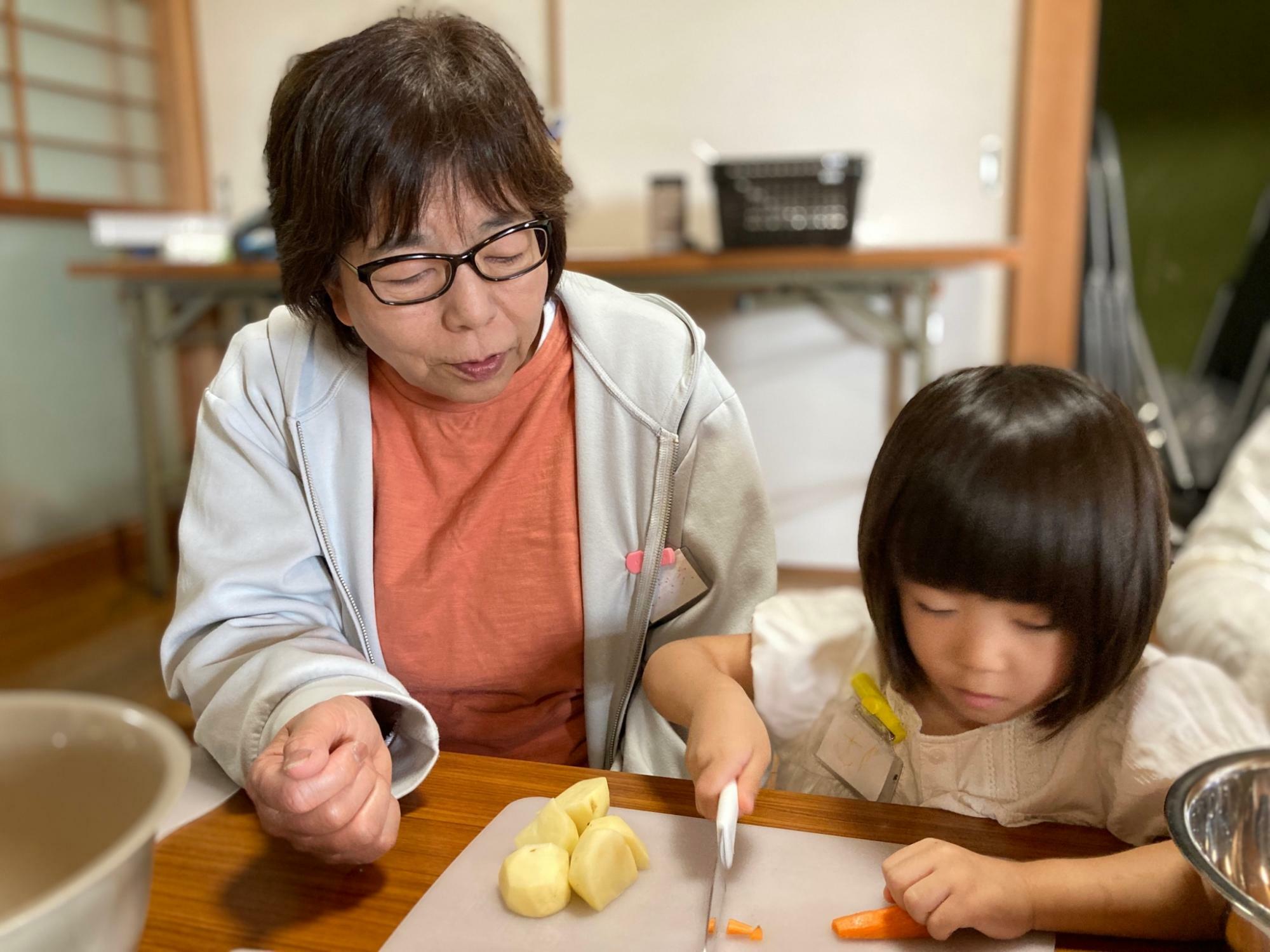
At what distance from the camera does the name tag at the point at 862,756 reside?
2.41 ft

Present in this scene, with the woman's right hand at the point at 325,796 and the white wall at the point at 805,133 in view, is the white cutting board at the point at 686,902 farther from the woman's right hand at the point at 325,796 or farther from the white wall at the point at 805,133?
the white wall at the point at 805,133

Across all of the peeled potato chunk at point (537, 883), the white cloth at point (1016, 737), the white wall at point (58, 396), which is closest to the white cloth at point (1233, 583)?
the white cloth at point (1016, 737)

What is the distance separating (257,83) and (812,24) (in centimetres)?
180

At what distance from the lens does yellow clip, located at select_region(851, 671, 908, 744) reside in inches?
28.2

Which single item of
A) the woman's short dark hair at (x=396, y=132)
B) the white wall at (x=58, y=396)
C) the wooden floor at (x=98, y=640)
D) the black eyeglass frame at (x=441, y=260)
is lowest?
the wooden floor at (x=98, y=640)

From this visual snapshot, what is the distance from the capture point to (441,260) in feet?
2.37

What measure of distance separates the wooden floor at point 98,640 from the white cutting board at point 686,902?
1.67 m

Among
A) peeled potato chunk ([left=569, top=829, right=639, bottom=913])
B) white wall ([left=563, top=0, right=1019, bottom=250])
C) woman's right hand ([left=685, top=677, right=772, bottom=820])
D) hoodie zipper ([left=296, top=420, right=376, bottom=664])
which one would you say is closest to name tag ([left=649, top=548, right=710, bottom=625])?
woman's right hand ([left=685, top=677, right=772, bottom=820])

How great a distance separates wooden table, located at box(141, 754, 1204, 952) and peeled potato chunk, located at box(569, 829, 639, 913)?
0.19 ft

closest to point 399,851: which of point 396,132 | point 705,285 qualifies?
point 396,132

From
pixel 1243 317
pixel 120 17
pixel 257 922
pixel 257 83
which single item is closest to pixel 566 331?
pixel 257 922

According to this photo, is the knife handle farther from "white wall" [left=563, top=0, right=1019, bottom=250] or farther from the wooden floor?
"white wall" [left=563, top=0, right=1019, bottom=250]

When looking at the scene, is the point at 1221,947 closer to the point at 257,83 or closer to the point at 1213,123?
the point at 257,83

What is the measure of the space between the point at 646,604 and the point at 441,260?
1.11 ft
